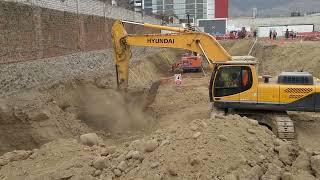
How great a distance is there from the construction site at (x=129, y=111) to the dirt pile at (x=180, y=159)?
2 centimetres

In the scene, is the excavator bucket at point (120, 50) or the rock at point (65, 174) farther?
the excavator bucket at point (120, 50)

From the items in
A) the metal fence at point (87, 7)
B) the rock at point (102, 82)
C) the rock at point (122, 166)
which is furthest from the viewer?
the rock at point (102, 82)

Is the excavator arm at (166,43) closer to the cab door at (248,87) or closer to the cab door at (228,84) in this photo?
the cab door at (228,84)

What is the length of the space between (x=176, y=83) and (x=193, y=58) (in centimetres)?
707

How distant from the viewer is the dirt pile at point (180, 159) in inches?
276

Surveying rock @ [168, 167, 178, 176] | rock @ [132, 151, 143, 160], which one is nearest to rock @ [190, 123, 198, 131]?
rock @ [132, 151, 143, 160]

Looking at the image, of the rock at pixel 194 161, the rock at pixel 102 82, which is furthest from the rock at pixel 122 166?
the rock at pixel 102 82

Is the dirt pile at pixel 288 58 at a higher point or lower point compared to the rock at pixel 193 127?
higher

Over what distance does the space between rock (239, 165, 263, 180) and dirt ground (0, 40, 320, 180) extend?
18 millimetres

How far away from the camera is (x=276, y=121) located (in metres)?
11.4

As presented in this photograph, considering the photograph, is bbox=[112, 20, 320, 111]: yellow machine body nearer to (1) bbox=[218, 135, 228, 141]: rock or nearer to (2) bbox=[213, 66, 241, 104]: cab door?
(2) bbox=[213, 66, 241, 104]: cab door

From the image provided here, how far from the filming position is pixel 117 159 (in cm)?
763

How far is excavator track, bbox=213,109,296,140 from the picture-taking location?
1104cm

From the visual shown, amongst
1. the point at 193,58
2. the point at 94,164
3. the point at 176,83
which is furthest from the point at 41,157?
the point at 193,58
